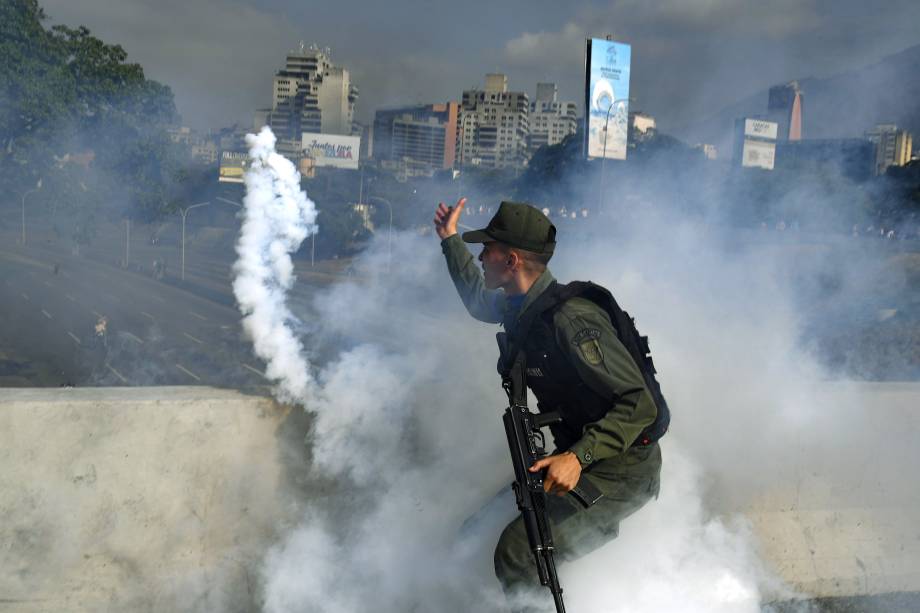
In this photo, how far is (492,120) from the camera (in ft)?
249

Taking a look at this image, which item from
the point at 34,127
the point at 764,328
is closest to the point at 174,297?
the point at 34,127

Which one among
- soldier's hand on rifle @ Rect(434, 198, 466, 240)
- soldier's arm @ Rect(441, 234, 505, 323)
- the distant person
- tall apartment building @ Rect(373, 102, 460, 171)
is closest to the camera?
soldier's arm @ Rect(441, 234, 505, 323)

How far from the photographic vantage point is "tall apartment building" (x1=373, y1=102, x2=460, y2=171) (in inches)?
1201

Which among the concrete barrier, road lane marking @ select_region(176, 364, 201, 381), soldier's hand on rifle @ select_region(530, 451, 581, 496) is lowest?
road lane marking @ select_region(176, 364, 201, 381)

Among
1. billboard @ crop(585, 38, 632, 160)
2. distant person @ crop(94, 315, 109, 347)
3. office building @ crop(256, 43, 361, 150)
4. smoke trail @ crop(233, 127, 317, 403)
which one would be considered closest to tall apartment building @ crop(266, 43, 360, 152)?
office building @ crop(256, 43, 361, 150)

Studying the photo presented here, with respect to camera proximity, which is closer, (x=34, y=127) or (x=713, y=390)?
(x=713, y=390)

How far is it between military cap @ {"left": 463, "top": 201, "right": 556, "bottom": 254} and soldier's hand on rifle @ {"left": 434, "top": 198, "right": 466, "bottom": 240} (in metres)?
0.68

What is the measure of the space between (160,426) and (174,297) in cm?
3340

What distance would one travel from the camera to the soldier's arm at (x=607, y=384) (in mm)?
2410

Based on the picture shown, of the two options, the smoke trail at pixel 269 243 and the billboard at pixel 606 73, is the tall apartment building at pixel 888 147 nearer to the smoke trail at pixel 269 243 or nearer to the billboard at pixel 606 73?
the smoke trail at pixel 269 243

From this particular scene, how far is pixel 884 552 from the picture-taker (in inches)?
149

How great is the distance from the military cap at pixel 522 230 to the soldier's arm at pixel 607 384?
344 millimetres

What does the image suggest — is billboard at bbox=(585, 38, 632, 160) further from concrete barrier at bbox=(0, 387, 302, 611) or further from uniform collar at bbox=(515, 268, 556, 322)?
uniform collar at bbox=(515, 268, 556, 322)

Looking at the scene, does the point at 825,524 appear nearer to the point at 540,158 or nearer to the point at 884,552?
the point at 884,552
